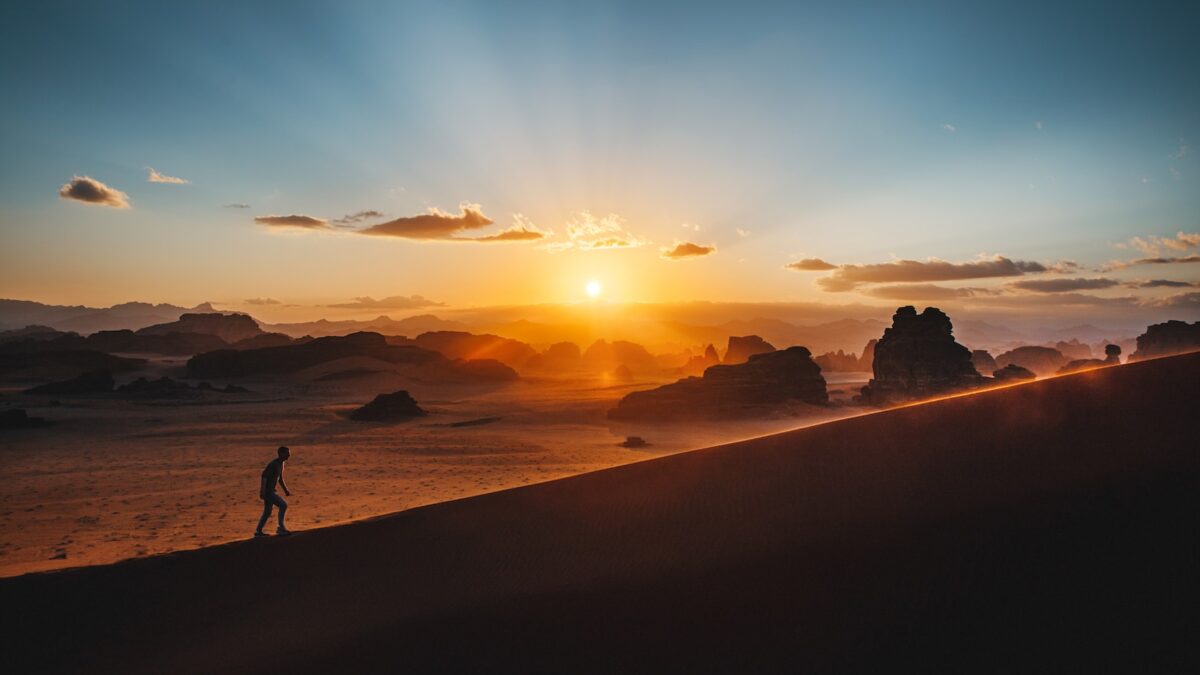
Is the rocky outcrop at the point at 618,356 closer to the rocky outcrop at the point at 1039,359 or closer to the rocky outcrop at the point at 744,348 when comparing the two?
the rocky outcrop at the point at 744,348

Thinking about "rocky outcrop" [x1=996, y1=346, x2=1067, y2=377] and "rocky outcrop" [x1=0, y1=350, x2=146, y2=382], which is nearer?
"rocky outcrop" [x1=0, y1=350, x2=146, y2=382]

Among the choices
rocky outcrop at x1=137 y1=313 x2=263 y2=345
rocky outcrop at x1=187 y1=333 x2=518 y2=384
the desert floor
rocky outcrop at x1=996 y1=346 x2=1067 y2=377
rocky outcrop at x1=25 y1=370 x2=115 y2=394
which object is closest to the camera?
the desert floor

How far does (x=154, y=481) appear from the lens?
2220 cm

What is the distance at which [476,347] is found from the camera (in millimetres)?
131750

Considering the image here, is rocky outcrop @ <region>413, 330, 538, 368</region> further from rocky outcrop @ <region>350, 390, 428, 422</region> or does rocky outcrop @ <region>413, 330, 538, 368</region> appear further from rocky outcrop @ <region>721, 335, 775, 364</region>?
rocky outcrop @ <region>350, 390, 428, 422</region>

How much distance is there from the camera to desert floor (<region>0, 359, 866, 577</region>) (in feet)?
50.3

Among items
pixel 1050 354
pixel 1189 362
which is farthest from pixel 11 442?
pixel 1050 354

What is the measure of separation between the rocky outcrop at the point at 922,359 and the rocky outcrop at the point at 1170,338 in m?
40.7

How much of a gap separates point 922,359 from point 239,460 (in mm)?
52312

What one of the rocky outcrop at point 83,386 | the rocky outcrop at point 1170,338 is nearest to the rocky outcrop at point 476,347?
the rocky outcrop at point 83,386

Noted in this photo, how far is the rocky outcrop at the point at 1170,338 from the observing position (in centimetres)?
6725

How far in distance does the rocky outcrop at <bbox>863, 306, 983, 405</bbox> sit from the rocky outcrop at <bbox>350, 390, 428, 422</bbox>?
44.8m

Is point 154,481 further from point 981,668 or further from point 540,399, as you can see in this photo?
point 540,399

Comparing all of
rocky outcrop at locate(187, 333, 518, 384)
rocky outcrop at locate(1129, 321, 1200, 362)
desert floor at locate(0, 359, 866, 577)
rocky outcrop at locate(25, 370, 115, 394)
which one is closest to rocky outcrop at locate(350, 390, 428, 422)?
desert floor at locate(0, 359, 866, 577)
